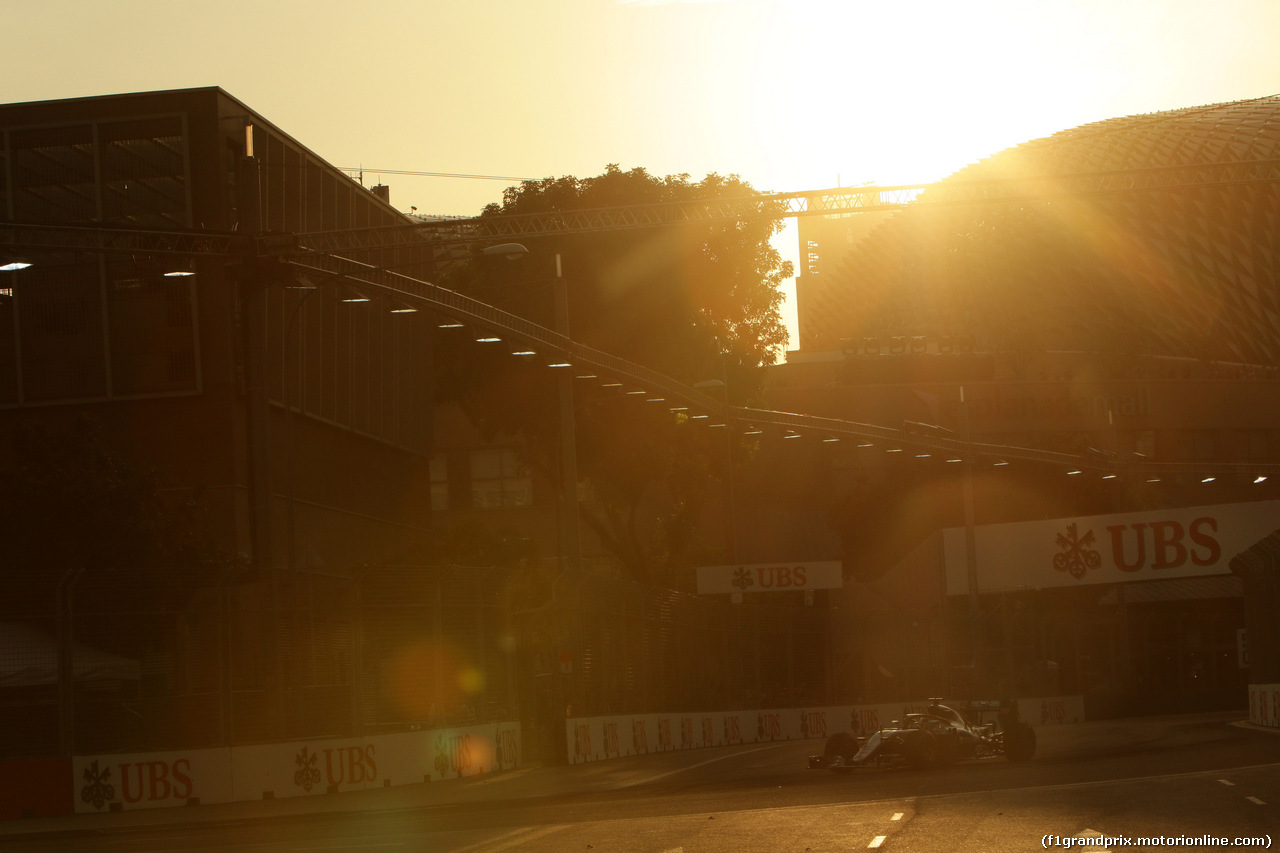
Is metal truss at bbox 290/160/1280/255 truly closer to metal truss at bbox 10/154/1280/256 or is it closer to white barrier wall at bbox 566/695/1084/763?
metal truss at bbox 10/154/1280/256

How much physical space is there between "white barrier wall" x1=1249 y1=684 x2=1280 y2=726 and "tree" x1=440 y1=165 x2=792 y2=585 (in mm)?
23761

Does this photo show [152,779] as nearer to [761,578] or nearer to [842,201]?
[842,201]

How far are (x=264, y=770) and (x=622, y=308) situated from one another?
107ft

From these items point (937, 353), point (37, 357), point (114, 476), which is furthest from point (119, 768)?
point (937, 353)

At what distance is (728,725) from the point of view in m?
43.2

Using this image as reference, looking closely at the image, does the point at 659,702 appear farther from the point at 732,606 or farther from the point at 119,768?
the point at 119,768

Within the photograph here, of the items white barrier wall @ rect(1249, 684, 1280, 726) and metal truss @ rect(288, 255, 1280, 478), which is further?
white barrier wall @ rect(1249, 684, 1280, 726)

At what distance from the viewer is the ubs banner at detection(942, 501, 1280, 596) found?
5050 cm

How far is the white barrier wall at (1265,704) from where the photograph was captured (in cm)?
3359

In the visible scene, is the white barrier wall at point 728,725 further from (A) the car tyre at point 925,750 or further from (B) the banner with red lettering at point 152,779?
(B) the banner with red lettering at point 152,779

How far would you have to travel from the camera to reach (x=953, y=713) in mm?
25406

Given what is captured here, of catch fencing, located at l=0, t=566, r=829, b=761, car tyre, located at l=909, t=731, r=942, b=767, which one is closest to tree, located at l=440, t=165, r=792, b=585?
catch fencing, located at l=0, t=566, r=829, b=761

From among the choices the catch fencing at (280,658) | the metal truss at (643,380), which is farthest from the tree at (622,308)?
the catch fencing at (280,658)

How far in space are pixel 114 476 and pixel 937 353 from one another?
263 ft
